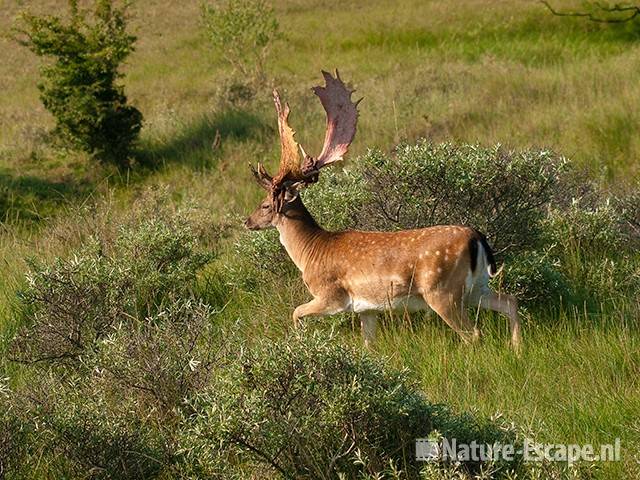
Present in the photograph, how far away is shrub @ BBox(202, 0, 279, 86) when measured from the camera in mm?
21312

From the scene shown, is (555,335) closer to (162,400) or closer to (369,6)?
(162,400)

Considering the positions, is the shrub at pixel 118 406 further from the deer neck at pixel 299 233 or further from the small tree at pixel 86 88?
the small tree at pixel 86 88

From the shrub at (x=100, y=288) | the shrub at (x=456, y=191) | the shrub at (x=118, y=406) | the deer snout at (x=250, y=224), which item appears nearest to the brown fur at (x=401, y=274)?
the deer snout at (x=250, y=224)

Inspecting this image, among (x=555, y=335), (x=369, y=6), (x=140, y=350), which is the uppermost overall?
(x=140, y=350)

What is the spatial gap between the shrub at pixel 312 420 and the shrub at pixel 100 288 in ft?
6.09

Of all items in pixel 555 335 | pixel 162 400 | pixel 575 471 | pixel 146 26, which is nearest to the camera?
pixel 575 471

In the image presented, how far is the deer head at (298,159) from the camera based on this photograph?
784cm

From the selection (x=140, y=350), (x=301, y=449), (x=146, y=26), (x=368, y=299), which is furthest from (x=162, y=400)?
(x=146, y=26)

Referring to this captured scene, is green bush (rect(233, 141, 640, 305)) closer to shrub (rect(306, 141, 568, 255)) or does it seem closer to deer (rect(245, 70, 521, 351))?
shrub (rect(306, 141, 568, 255))

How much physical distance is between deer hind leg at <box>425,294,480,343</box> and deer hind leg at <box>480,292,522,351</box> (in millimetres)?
258

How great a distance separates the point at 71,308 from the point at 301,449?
2.88 meters

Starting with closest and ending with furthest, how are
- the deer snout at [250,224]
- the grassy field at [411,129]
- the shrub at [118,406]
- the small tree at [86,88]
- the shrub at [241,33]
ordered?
the shrub at [118,406]
the grassy field at [411,129]
the deer snout at [250,224]
the small tree at [86,88]
the shrub at [241,33]

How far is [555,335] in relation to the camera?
22.6 ft

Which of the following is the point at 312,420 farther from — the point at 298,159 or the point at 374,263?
the point at 298,159
